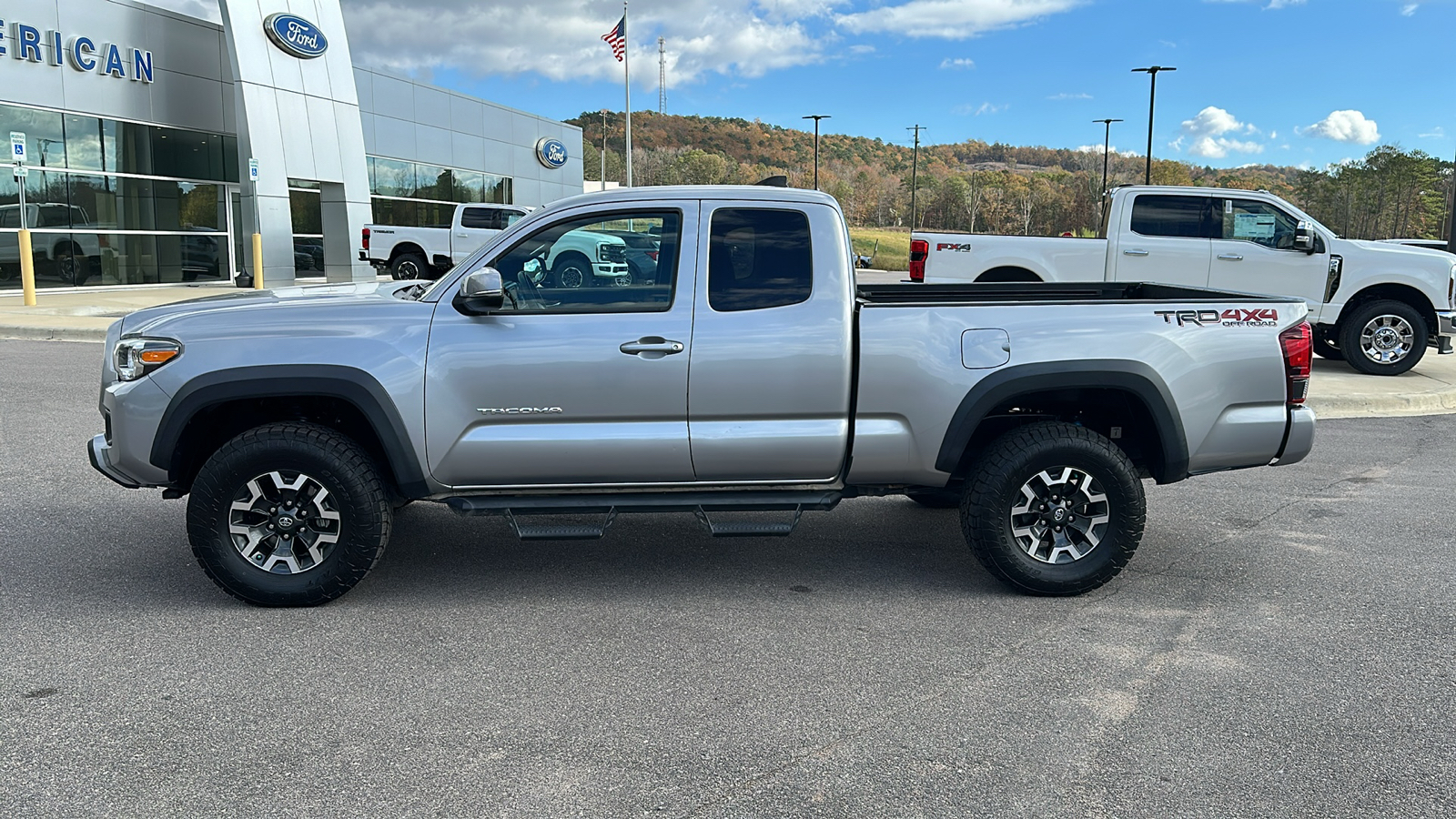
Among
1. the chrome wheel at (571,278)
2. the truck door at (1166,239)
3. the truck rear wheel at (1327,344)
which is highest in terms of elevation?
the truck door at (1166,239)

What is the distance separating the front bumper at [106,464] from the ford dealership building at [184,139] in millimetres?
19161

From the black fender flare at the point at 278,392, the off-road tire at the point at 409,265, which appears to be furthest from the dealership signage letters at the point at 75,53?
the black fender flare at the point at 278,392

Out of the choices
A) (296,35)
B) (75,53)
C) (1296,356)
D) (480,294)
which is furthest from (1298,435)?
(296,35)

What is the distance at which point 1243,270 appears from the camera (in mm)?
12414

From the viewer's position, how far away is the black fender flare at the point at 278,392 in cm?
477

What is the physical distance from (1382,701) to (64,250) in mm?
24410

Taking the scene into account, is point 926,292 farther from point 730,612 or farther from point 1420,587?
point 1420,587

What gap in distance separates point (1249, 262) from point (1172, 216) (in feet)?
3.28

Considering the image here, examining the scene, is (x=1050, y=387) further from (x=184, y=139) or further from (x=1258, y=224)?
(x=184, y=139)

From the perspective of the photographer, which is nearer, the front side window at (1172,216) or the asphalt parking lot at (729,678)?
the asphalt parking lot at (729,678)

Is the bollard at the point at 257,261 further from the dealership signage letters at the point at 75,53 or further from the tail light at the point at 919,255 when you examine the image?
the tail light at the point at 919,255

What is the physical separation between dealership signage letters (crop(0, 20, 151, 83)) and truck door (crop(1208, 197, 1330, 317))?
21.2m

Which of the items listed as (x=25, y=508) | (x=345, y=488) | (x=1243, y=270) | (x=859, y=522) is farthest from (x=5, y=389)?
(x=1243, y=270)

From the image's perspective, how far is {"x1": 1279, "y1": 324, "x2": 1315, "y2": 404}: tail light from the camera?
521cm
